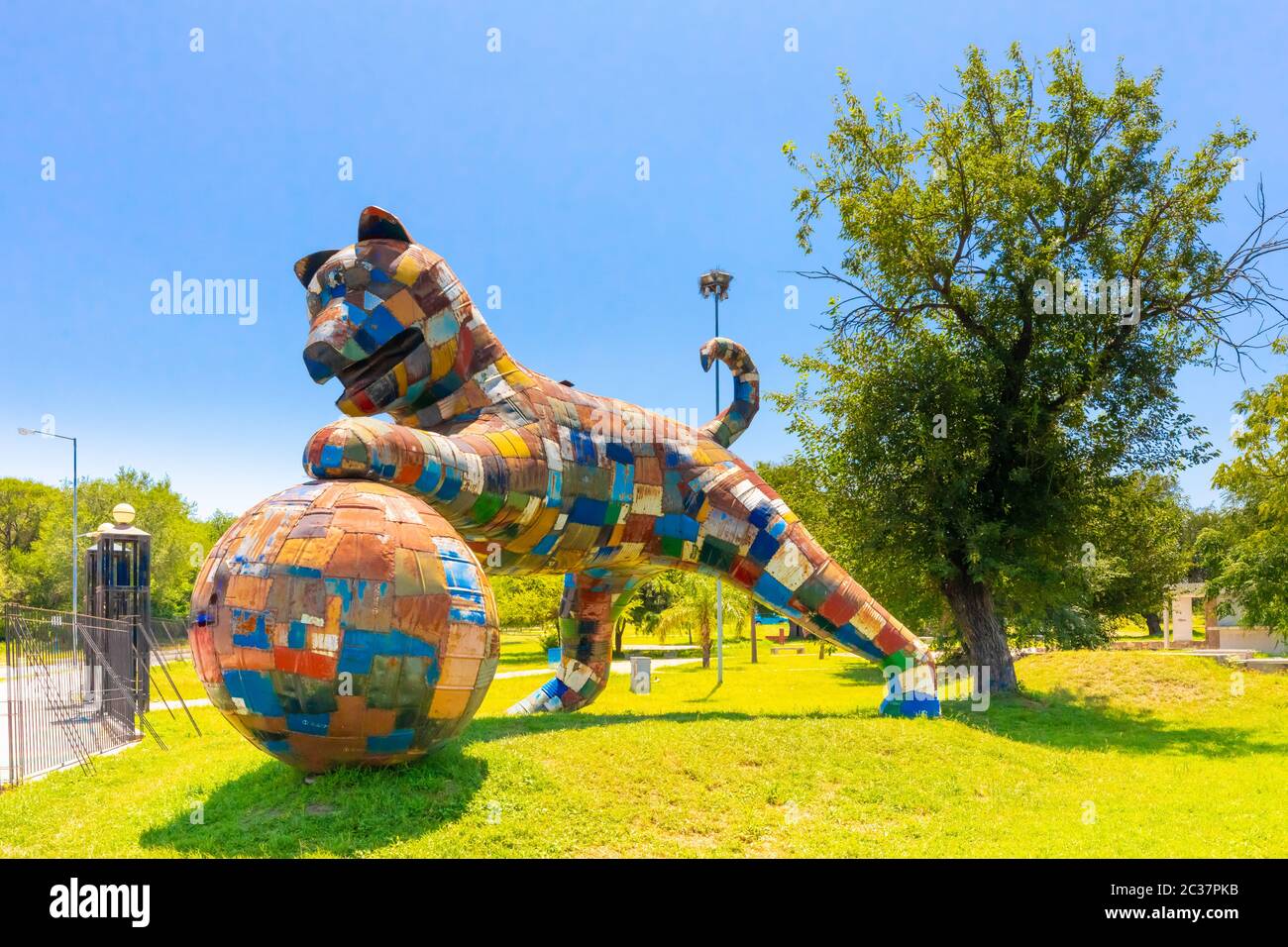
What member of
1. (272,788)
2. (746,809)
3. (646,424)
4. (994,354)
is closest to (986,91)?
(994,354)

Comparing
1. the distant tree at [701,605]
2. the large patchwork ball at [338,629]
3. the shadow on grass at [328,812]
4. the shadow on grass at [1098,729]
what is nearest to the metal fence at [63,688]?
the shadow on grass at [328,812]

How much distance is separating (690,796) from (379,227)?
631cm

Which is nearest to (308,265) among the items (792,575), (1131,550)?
(792,575)

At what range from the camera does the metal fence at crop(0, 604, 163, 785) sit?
10.3 meters

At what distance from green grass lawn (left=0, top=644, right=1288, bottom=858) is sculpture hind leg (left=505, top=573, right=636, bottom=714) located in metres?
1.14

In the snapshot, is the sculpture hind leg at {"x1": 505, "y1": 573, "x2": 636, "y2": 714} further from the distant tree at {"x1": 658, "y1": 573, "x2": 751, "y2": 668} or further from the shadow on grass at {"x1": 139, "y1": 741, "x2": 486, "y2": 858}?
the distant tree at {"x1": 658, "y1": 573, "x2": 751, "y2": 668}

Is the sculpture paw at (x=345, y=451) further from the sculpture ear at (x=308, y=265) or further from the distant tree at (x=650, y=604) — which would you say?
the distant tree at (x=650, y=604)

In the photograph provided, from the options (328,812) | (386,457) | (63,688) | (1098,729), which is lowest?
(1098,729)

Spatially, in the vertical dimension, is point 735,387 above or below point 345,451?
above

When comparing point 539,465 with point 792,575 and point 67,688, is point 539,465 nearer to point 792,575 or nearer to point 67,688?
point 792,575

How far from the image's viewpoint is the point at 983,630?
16.9 metres

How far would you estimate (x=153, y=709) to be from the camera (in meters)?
17.6

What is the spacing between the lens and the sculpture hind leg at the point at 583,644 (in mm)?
11703

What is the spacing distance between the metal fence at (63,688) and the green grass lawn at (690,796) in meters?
0.75
